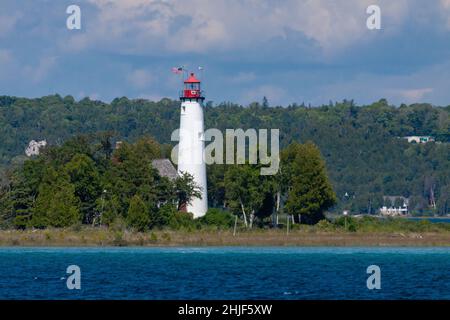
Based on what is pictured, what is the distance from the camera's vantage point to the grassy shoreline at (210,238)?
3095 inches

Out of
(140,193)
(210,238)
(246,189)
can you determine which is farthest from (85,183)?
(210,238)

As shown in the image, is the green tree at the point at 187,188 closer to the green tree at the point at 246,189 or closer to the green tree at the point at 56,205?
the green tree at the point at 246,189

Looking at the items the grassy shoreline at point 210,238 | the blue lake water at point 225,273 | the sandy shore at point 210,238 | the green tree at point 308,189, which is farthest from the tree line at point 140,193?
the blue lake water at point 225,273

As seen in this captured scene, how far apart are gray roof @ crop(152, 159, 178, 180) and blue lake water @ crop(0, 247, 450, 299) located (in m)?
14.8

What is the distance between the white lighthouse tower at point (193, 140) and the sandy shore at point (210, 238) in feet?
19.8

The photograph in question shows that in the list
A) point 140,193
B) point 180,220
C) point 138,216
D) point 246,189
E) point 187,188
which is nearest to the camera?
point 138,216

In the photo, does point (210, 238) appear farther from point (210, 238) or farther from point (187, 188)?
point (187, 188)

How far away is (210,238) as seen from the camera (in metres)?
79.2

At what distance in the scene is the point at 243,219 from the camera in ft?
287

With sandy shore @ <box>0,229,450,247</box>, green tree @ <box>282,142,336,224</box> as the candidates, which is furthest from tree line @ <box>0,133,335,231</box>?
sandy shore @ <box>0,229,450,247</box>

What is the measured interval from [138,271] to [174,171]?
1220 inches

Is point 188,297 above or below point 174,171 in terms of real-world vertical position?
below

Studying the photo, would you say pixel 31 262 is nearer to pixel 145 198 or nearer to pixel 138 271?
pixel 138 271
